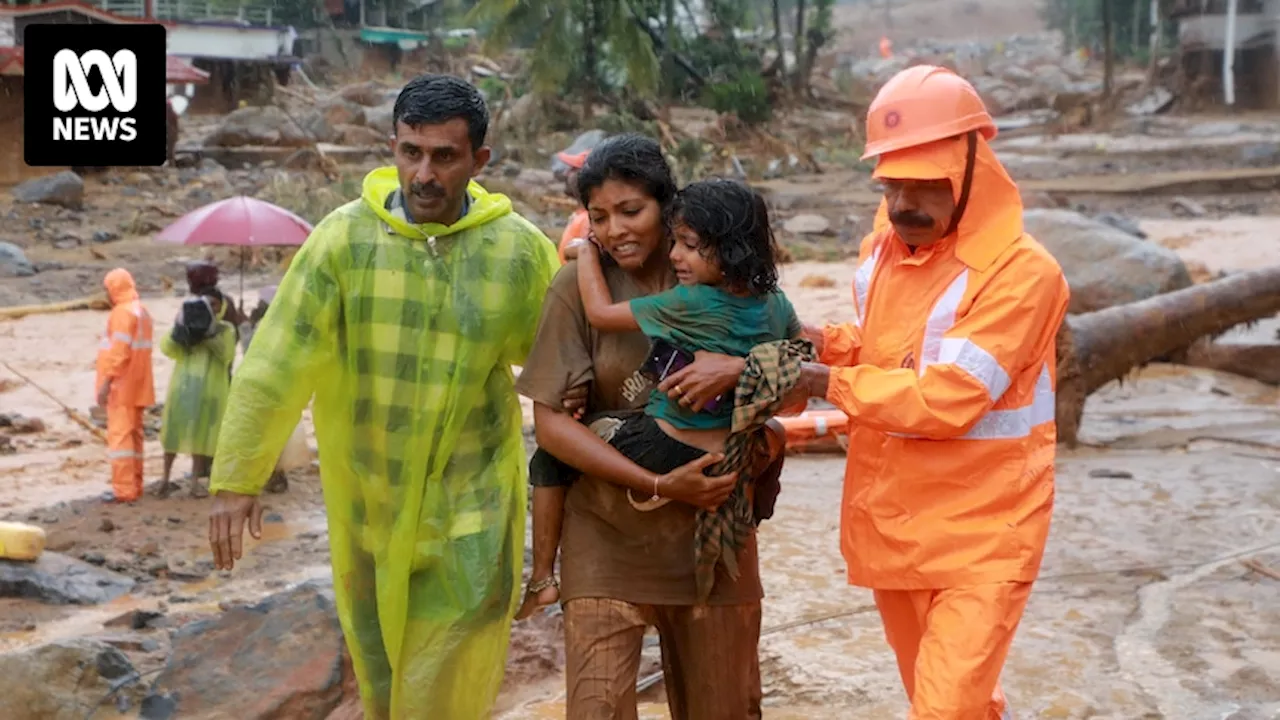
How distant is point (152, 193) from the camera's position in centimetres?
2411

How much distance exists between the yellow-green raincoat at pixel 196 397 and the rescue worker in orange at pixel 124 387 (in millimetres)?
160

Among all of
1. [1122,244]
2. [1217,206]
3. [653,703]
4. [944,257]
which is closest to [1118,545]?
[653,703]

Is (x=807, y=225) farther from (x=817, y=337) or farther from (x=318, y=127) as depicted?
(x=817, y=337)

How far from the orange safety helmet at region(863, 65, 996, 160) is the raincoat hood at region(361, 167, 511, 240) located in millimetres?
888

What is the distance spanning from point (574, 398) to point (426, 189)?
67 cm

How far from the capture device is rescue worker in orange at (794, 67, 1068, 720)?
11.1ft

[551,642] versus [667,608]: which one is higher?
[667,608]

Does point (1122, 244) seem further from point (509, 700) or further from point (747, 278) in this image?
point (747, 278)

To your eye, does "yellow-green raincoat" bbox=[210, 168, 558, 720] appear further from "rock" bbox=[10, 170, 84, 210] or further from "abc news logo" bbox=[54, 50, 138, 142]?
"rock" bbox=[10, 170, 84, 210]

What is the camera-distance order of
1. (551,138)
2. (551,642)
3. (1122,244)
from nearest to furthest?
(551,642)
(1122,244)
(551,138)

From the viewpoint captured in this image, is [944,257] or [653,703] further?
[653,703]

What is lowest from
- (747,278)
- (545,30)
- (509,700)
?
(509,700)

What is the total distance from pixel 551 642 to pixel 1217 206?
19.3m

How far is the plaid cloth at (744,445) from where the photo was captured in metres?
3.27
